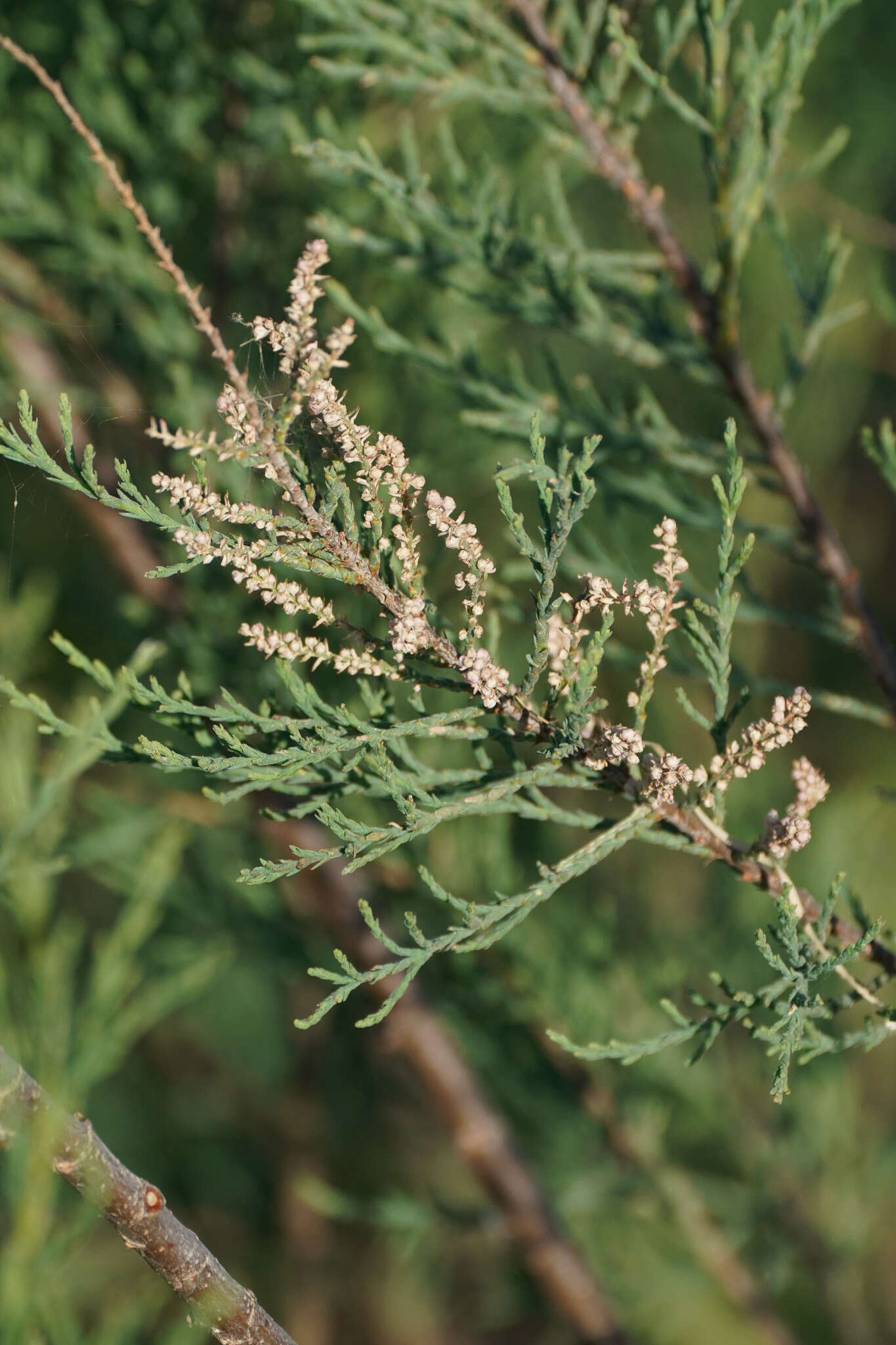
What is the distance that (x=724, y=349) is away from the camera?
3.13ft

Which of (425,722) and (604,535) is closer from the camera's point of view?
(425,722)

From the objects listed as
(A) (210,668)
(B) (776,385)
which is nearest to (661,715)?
(B) (776,385)

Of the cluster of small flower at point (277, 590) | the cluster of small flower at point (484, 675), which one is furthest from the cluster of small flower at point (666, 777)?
the cluster of small flower at point (277, 590)

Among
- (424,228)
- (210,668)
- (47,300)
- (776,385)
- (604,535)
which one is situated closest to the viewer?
(424,228)

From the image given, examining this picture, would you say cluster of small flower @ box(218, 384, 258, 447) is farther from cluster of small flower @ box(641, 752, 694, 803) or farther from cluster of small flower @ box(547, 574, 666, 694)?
cluster of small flower @ box(641, 752, 694, 803)

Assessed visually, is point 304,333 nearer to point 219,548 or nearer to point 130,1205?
point 219,548

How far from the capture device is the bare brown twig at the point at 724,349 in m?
0.95

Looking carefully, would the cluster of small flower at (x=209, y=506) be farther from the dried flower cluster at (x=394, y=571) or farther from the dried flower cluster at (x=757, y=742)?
the dried flower cluster at (x=757, y=742)

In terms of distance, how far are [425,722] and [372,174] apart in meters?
0.56

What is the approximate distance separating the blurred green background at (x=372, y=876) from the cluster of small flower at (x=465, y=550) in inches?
14.8

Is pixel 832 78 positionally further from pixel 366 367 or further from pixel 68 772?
pixel 68 772

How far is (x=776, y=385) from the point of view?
2.02m

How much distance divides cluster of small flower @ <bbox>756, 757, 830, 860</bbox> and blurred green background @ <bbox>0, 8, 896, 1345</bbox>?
0.26 m

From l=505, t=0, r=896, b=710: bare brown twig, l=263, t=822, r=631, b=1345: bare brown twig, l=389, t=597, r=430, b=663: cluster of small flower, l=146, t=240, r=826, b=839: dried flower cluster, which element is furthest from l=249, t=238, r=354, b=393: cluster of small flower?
l=263, t=822, r=631, b=1345: bare brown twig
